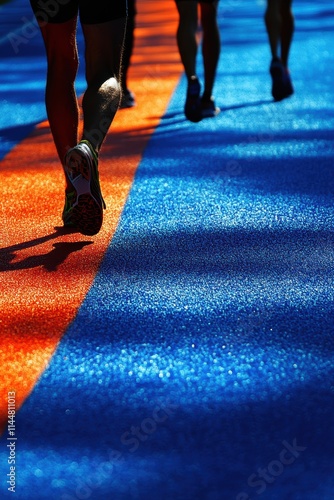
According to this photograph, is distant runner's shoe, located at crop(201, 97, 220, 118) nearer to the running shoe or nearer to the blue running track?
the blue running track

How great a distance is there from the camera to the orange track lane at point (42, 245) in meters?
3.06

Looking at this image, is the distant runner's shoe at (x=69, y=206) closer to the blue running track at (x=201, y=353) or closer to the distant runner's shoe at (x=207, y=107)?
the blue running track at (x=201, y=353)

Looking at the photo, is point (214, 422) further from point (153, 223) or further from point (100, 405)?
point (153, 223)

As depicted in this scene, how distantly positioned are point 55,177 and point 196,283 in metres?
2.06

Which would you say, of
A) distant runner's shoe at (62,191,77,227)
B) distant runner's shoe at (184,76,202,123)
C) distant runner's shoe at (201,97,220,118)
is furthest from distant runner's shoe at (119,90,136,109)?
distant runner's shoe at (62,191,77,227)

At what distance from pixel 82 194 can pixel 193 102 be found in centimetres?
314

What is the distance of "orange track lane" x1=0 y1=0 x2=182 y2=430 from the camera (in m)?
3.06

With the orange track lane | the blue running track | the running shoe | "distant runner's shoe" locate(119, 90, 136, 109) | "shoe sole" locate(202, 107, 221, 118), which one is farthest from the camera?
"distant runner's shoe" locate(119, 90, 136, 109)

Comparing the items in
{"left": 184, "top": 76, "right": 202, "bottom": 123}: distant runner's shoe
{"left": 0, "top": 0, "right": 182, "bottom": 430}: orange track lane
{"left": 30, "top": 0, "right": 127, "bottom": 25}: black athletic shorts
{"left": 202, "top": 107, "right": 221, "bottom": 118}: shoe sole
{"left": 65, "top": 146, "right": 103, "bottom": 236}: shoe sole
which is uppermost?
{"left": 30, "top": 0, "right": 127, "bottom": 25}: black athletic shorts

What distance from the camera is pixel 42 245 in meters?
4.10

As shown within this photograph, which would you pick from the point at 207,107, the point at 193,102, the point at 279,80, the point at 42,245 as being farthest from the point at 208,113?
the point at 42,245

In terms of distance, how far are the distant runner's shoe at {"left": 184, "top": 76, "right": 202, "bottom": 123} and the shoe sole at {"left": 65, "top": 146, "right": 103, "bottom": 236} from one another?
9.76ft

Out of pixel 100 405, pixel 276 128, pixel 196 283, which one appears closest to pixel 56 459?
pixel 100 405

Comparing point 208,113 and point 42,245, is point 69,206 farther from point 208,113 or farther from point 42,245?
point 208,113
